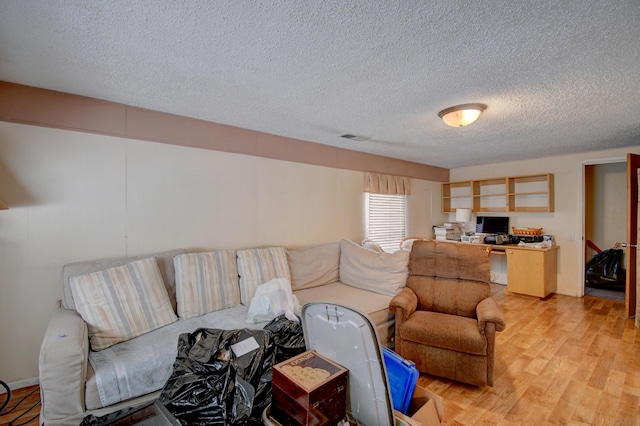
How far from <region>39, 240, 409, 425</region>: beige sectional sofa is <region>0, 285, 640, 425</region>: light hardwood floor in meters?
0.79

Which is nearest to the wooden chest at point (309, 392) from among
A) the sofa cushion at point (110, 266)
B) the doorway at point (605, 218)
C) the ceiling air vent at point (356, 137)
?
the sofa cushion at point (110, 266)

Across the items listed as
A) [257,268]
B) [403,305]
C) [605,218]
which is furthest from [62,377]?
[605,218]

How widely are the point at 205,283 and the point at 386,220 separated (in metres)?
3.33

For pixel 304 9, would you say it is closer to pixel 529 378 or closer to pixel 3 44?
pixel 3 44

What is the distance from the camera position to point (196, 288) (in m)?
2.48

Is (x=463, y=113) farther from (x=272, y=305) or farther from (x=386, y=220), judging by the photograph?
(x=386, y=220)

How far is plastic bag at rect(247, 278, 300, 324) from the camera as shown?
2.28 meters

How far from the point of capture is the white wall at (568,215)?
459 centimetres

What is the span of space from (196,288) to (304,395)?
1.75 metres

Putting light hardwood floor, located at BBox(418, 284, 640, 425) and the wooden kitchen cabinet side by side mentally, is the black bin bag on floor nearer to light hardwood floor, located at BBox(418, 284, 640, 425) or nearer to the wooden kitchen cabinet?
light hardwood floor, located at BBox(418, 284, 640, 425)

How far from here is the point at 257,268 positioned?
9.36 feet

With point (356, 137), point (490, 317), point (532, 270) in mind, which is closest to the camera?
point (490, 317)

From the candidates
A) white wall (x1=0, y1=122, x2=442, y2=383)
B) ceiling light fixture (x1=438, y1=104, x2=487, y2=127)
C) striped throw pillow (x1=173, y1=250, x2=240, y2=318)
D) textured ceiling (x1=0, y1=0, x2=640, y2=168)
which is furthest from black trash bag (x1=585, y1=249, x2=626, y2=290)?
striped throw pillow (x1=173, y1=250, x2=240, y2=318)

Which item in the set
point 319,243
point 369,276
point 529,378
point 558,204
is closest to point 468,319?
point 529,378
